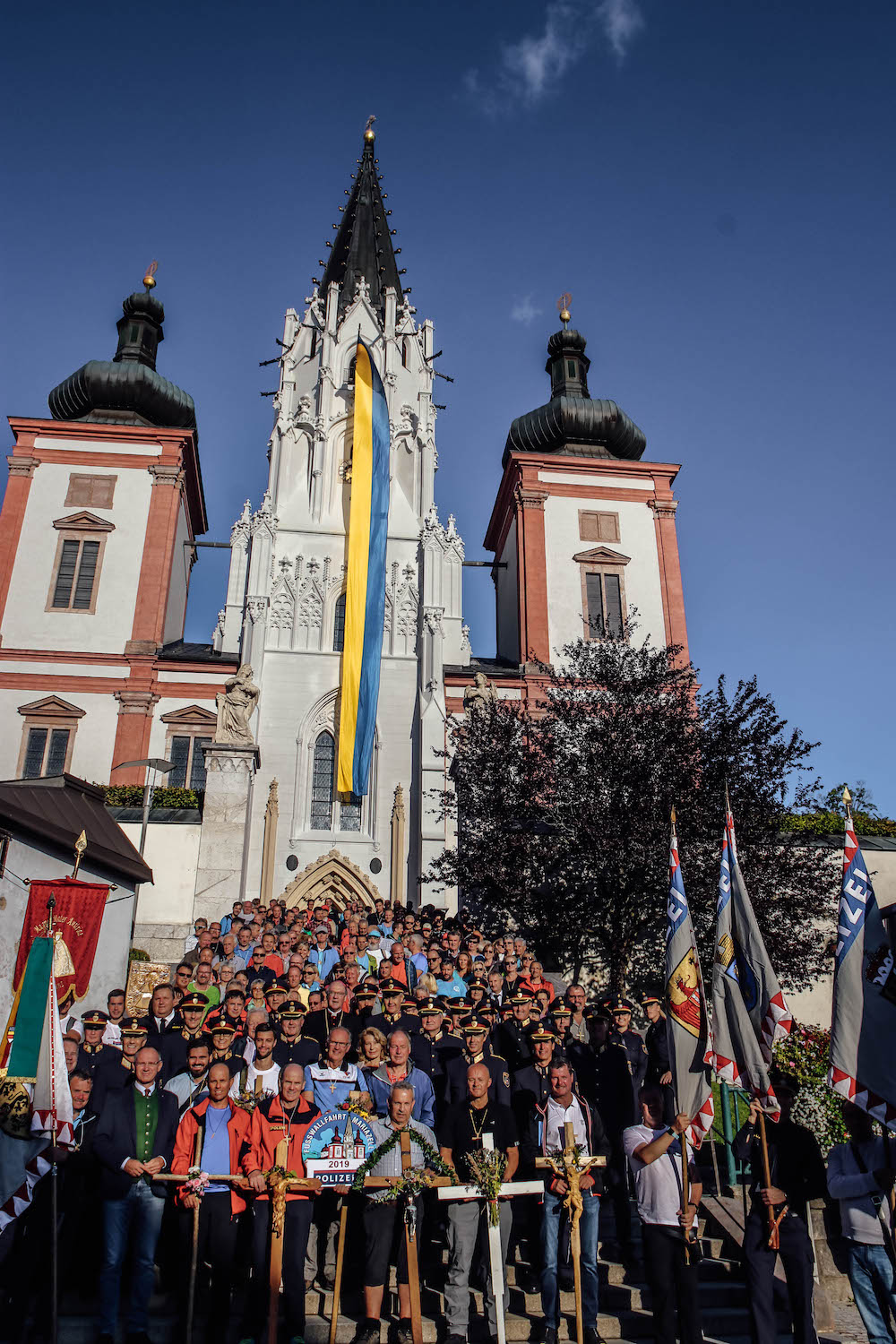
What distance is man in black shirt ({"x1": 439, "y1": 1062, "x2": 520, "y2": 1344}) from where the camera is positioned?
589 cm

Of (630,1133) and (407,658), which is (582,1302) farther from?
(407,658)

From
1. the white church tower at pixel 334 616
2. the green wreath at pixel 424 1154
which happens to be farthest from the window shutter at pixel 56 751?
the green wreath at pixel 424 1154

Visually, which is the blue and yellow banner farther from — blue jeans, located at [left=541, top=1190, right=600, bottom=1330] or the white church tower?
blue jeans, located at [left=541, top=1190, right=600, bottom=1330]

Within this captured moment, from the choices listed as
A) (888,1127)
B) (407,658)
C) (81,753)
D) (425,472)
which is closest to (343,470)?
(425,472)

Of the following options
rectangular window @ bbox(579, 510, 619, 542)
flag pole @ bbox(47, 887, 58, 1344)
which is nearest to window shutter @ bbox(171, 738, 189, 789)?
rectangular window @ bbox(579, 510, 619, 542)

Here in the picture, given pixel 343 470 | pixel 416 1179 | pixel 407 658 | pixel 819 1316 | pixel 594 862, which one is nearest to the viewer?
pixel 416 1179

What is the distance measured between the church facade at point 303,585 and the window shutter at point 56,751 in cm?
5

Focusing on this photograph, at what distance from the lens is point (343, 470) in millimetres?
28484

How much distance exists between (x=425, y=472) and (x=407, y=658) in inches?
261

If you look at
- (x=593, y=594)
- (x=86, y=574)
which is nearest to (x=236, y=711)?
(x=86, y=574)

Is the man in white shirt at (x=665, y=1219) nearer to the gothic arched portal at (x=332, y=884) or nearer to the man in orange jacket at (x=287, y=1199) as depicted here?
the man in orange jacket at (x=287, y=1199)

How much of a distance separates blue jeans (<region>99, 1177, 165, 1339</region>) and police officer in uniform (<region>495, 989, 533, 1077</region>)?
3.00 m

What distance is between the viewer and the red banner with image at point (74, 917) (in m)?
11.4

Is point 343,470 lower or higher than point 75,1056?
higher
